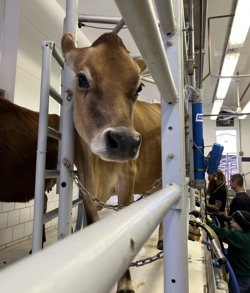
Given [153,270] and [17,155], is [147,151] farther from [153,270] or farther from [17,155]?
[17,155]

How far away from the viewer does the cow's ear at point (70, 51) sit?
50.6 inches

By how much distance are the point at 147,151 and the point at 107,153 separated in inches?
40.1

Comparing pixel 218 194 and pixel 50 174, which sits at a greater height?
pixel 50 174

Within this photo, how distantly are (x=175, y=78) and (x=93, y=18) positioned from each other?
1053 mm

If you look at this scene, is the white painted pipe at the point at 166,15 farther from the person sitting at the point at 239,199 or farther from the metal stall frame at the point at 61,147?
the person sitting at the point at 239,199

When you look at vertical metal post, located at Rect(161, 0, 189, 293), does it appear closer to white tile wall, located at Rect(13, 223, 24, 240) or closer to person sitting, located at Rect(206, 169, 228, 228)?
white tile wall, located at Rect(13, 223, 24, 240)

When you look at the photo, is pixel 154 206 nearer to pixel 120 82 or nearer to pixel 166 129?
pixel 166 129

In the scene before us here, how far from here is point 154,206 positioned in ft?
1.24

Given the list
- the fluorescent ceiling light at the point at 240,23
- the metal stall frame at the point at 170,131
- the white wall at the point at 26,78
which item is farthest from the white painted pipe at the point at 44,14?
the metal stall frame at the point at 170,131

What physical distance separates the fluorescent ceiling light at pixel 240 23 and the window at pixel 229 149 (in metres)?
6.31

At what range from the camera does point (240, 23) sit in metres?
2.84

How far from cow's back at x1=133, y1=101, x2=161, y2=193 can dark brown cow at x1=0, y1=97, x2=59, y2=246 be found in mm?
688

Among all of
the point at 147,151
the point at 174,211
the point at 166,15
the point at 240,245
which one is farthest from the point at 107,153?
the point at 240,245

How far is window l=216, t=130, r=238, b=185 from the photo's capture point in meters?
8.94
